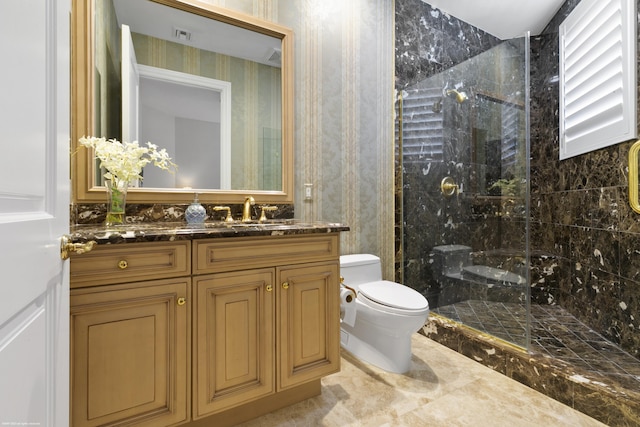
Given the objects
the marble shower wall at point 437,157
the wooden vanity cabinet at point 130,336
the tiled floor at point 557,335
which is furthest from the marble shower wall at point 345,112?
the wooden vanity cabinet at point 130,336

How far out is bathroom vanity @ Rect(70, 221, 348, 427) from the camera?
1.01 meters

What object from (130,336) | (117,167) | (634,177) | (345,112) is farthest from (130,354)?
(634,177)

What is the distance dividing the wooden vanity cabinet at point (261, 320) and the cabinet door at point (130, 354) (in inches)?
2.7

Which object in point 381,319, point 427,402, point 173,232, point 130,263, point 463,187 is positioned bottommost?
point 427,402

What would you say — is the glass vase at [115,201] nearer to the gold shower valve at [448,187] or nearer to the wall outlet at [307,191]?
the wall outlet at [307,191]

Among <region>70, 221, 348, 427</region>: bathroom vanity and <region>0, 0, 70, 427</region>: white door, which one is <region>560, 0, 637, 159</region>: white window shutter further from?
<region>0, 0, 70, 427</region>: white door

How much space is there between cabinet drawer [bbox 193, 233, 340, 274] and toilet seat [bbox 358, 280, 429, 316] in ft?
1.48

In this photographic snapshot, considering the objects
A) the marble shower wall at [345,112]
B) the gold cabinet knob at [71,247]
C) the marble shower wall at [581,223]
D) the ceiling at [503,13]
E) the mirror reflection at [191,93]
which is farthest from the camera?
the ceiling at [503,13]

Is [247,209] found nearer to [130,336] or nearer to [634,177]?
[130,336]

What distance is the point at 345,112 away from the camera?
2188 mm

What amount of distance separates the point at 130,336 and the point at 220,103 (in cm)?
128

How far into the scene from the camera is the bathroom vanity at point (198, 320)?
1.01 metres

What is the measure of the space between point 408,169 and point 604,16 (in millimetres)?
1560

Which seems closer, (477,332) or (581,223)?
(477,332)
